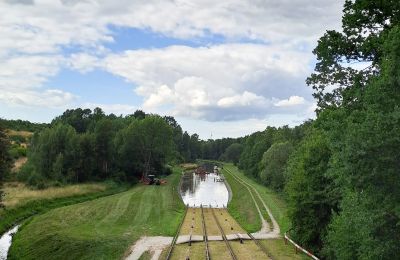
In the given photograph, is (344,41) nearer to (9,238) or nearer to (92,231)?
(92,231)

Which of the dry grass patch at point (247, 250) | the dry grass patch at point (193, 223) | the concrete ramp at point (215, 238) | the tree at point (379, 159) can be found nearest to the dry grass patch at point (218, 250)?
the dry grass patch at point (247, 250)

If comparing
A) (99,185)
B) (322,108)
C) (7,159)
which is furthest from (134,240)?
(99,185)

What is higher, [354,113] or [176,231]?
[354,113]

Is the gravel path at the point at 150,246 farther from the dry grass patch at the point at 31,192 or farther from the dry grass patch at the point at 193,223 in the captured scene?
the dry grass patch at the point at 31,192

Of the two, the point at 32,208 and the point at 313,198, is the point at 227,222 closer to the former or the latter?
the point at 313,198

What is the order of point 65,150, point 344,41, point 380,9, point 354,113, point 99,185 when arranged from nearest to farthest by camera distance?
point 354,113, point 380,9, point 344,41, point 99,185, point 65,150

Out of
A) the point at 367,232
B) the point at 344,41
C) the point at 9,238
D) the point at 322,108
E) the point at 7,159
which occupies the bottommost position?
the point at 9,238
